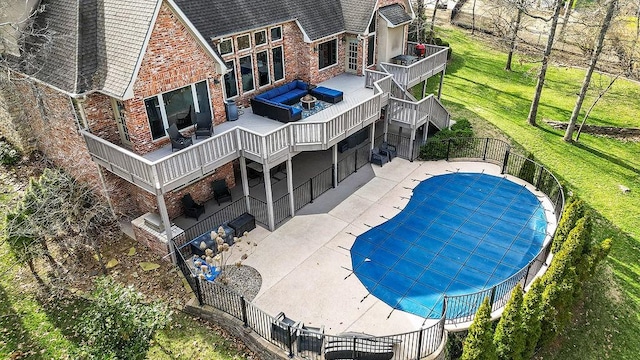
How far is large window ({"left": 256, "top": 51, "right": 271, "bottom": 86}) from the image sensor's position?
1958cm

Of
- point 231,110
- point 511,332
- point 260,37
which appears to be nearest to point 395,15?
point 260,37

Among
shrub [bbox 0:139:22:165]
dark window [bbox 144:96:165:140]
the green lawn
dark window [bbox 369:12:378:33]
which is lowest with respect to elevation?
the green lawn

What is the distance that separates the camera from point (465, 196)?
19.2 meters

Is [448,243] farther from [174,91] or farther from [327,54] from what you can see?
[174,91]

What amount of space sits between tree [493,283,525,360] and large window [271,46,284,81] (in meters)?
13.9

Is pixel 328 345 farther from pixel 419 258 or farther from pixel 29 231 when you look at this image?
pixel 29 231

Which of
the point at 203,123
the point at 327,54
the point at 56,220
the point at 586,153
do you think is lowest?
the point at 586,153

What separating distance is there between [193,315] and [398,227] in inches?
324

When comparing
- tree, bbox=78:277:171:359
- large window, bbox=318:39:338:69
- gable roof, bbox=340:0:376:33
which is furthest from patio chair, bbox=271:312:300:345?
gable roof, bbox=340:0:376:33

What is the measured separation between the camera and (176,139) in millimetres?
15617

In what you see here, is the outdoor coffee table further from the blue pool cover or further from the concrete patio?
the blue pool cover

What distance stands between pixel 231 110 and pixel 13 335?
410 inches

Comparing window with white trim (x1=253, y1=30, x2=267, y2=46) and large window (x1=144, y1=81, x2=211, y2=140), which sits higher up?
window with white trim (x1=253, y1=30, x2=267, y2=46)

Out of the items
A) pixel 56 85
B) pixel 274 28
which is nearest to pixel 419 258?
pixel 274 28
